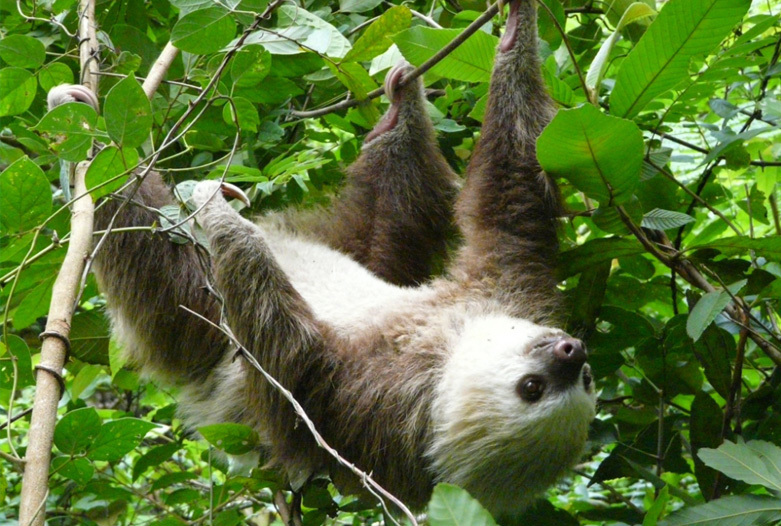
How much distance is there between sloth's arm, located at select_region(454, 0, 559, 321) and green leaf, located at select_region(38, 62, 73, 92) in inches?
78.9

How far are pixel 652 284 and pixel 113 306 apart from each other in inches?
110

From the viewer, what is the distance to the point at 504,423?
3463mm

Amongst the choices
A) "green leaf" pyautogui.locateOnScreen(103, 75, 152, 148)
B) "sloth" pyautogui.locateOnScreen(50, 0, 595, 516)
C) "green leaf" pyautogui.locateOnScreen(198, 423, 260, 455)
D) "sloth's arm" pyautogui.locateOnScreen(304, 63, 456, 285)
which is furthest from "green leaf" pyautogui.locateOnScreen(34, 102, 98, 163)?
"sloth's arm" pyautogui.locateOnScreen(304, 63, 456, 285)

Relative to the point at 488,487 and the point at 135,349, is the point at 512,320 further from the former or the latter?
the point at 135,349

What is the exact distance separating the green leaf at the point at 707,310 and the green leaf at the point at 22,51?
300 cm

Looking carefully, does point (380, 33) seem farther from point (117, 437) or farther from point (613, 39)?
point (117, 437)

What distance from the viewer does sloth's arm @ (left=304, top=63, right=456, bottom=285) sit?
4539 mm

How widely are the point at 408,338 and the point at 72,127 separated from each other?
1.85 meters

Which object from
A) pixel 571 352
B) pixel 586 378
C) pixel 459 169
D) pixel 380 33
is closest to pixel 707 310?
pixel 571 352

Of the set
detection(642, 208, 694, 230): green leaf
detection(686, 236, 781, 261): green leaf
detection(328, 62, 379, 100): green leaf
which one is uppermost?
detection(328, 62, 379, 100): green leaf

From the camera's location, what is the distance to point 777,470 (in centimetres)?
277

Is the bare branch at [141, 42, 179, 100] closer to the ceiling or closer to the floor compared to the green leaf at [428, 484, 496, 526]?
closer to the ceiling

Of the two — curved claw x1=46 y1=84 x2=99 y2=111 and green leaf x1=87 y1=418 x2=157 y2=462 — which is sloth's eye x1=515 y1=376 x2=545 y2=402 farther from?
curved claw x1=46 y1=84 x2=99 y2=111

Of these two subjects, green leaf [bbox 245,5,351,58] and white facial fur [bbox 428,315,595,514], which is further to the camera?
green leaf [bbox 245,5,351,58]
